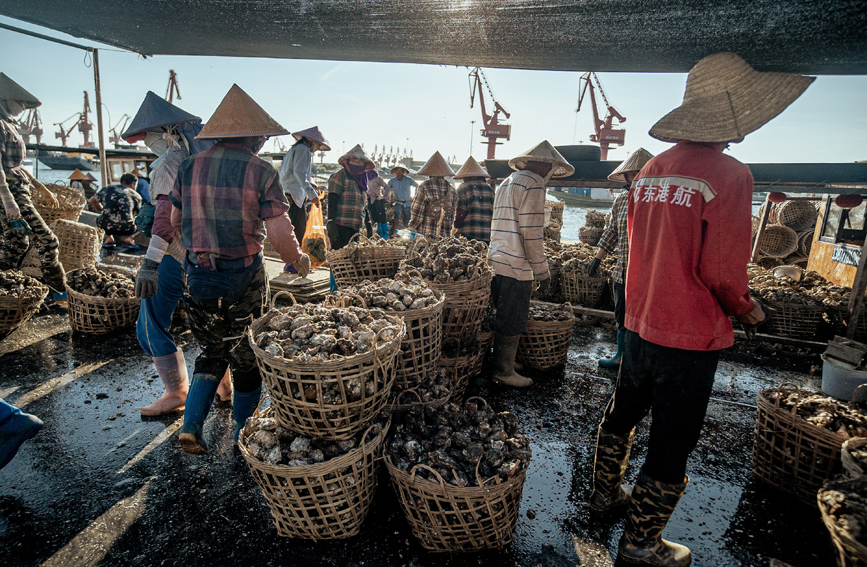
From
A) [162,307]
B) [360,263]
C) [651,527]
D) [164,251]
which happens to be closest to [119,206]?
[162,307]

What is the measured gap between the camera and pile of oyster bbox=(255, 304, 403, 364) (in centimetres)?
212

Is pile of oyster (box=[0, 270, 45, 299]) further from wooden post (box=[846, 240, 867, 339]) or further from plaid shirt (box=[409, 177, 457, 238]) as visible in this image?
wooden post (box=[846, 240, 867, 339])

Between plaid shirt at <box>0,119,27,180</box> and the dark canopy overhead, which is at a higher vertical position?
the dark canopy overhead

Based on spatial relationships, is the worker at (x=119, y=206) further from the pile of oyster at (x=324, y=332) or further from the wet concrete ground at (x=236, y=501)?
the pile of oyster at (x=324, y=332)

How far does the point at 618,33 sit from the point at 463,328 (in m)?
2.84

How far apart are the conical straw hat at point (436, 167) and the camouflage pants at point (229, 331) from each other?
433 cm

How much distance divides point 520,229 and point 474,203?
2231 mm

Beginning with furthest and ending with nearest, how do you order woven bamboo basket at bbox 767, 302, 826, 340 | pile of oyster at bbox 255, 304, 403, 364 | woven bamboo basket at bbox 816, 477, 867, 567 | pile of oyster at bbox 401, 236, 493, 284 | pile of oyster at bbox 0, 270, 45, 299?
woven bamboo basket at bbox 767, 302, 826, 340, pile of oyster at bbox 0, 270, 45, 299, pile of oyster at bbox 401, 236, 493, 284, pile of oyster at bbox 255, 304, 403, 364, woven bamboo basket at bbox 816, 477, 867, 567

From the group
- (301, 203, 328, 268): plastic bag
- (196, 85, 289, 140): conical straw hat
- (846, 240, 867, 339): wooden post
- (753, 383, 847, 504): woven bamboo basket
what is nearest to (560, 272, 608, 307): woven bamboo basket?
(846, 240, 867, 339): wooden post

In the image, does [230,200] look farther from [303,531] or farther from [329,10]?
[329,10]

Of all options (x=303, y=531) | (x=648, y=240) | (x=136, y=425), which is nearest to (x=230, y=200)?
(x=303, y=531)

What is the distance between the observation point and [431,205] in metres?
6.79

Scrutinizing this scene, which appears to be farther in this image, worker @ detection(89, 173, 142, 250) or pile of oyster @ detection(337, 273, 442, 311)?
worker @ detection(89, 173, 142, 250)

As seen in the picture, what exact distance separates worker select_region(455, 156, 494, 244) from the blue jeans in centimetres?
379
